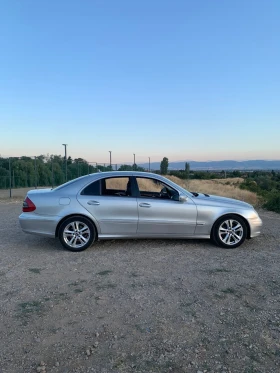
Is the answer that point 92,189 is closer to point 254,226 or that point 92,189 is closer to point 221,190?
point 254,226

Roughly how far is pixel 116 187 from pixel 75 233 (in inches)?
49.4

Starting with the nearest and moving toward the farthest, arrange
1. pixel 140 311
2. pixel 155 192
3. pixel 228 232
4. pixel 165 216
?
pixel 140 311 → pixel 165 216 → pixel 228 232 → pixel 155 192

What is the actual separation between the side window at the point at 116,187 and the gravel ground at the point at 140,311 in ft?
3.75

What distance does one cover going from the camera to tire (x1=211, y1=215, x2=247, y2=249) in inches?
236

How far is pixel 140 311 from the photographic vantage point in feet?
11.2

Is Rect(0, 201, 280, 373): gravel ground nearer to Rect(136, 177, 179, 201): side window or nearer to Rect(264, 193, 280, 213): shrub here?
Rect(136, 177, 179, 201): side window

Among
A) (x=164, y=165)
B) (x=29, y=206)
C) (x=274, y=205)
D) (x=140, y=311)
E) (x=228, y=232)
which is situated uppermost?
(x=164, y=165)

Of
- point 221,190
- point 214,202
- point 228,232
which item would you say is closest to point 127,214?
point 214,202

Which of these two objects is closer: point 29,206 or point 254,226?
point 29,206

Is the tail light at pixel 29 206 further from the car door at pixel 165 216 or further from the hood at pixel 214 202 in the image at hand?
the hood at pixel 214 202

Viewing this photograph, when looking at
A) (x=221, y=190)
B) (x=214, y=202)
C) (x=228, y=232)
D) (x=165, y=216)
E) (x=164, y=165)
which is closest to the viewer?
(x=165, y=216)

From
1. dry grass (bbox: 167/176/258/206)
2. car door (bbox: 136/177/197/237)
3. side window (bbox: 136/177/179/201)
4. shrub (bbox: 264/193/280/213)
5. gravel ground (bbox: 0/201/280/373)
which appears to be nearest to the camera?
gravel ground (bbox: 0/201/280/373)

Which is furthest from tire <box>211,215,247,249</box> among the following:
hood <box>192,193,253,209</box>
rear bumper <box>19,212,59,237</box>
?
rear bumper <box>19,212,59,237</box>

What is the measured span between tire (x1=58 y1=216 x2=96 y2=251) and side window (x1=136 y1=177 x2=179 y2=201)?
1246 mm
